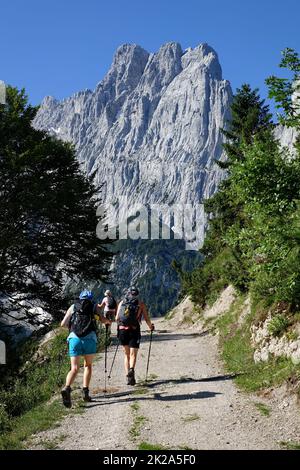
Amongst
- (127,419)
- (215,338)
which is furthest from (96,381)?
(215,338)

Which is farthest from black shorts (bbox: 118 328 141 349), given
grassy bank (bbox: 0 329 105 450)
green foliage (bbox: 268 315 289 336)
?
green foliage (bbox: 268 315 289 336)

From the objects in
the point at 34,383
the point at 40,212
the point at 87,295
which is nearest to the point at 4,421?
the point at 87,295

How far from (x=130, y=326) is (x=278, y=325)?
4.68 m

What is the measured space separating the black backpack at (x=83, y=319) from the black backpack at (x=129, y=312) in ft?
5.79

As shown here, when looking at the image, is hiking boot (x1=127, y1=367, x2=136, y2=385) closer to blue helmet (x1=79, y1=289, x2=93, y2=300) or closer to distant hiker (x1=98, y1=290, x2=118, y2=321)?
blue helmet (x1=79, y1=289, x2=93, y2=300)

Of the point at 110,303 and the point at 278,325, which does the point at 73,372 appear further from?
the point at 110,303

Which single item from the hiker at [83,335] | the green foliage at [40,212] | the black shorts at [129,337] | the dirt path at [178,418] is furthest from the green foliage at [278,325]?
the green foliage at [40,212]

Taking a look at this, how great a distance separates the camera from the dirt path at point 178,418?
7586mm

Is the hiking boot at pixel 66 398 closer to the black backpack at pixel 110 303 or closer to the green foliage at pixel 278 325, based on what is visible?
the green foliage at pixel 278 325

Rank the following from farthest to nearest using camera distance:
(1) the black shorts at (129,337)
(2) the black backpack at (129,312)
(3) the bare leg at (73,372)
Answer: (2) the black backpack at (129,312) < (1) the black shorts at (129,337) < (3) the bare leg at (73,372)

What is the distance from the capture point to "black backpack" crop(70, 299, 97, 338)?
10516mm

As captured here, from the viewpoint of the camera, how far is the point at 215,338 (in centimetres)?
2139

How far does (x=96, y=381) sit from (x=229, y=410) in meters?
5.12
